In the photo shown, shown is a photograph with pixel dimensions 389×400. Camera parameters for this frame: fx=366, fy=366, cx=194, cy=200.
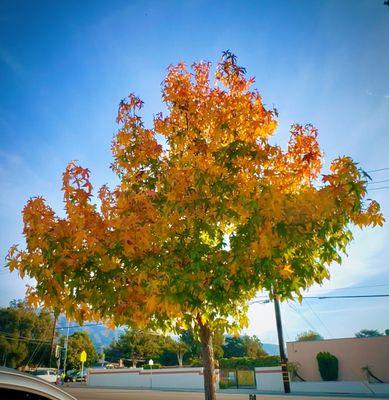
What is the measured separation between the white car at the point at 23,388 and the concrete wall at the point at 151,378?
36931mm

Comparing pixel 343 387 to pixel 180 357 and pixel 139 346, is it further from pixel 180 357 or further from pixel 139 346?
pixel 139 346

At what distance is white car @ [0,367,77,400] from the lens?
202 centimetres

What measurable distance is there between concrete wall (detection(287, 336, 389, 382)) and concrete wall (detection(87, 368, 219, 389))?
8.56 m

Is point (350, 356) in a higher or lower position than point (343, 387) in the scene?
higher

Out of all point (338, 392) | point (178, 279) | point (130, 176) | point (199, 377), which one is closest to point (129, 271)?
point (178, 279)

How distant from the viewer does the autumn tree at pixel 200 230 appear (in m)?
5.57

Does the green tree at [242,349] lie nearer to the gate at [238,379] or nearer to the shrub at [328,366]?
the gate at [238,379]

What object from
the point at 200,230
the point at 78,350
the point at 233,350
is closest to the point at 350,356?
the point at 200,230

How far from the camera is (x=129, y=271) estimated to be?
593cm

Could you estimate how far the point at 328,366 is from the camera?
31.1 m

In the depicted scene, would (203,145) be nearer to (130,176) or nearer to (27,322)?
(130,176)

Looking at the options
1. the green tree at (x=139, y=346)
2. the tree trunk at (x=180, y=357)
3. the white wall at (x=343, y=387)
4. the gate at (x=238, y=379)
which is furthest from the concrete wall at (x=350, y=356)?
the green tree at (x=139, y=346)

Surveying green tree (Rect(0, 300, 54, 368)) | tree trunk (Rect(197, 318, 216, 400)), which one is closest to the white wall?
tree trunk (Rect(197, 318, 216, 400))

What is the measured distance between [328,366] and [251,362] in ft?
38.8
